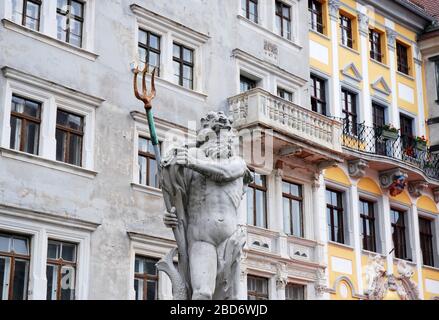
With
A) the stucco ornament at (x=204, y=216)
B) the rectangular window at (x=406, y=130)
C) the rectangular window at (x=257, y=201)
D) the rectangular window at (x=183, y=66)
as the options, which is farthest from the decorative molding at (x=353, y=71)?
the stucco ornament at (x=204, y=216)

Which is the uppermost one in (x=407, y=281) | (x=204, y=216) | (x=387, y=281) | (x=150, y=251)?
(x=407, y=281)

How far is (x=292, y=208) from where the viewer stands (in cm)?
2595

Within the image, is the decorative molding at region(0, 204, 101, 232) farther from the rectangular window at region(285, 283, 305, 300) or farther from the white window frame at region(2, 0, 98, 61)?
the rectangular window at region(285, 283, 305, 300)

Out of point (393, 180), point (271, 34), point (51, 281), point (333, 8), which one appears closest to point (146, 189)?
point (51, 281)

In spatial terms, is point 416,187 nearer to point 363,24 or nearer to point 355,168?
point 355,168

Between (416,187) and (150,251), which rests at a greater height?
(416,187)

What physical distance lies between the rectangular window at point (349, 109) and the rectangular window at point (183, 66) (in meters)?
6.62

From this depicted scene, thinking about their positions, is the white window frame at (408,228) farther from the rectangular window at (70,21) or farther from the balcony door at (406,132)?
the rectangular window at (70,21)

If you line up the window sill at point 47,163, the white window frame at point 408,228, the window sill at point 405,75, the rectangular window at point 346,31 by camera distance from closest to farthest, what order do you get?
1. the window sill at point 47,163
2. the white window frame at point 408,228
3. the rectangular window at point 346,31
4. the window sill at point 405,75

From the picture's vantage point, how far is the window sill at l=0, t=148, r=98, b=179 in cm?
1873

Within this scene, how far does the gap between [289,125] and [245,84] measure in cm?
220

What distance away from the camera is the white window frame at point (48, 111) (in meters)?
18.9

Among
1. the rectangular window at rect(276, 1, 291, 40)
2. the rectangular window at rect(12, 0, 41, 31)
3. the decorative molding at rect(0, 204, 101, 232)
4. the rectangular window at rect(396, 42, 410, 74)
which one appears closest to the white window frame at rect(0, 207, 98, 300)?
the decorative molding at rect(0, 204, 101, 232)

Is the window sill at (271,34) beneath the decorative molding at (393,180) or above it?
above
